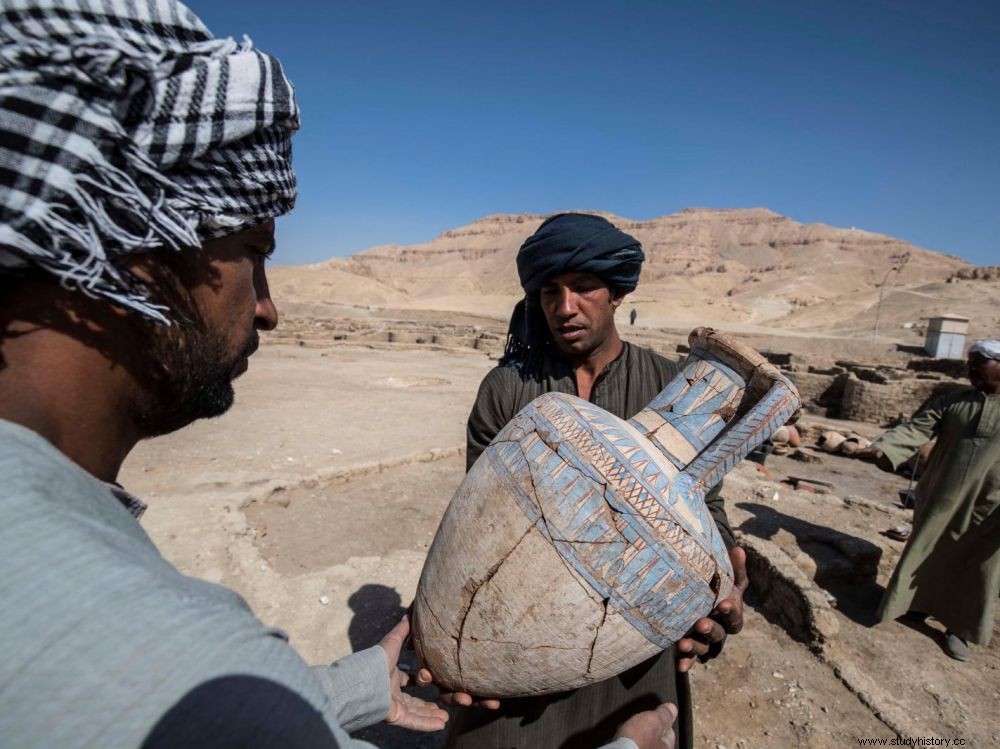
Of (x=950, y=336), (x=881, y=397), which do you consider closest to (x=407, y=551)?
(x=881, y=397)

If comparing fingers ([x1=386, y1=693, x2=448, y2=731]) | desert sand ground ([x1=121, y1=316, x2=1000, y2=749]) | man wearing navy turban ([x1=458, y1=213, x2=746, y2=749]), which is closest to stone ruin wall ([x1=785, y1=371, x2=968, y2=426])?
desert sand ground ([x1=121, y1=316, x2=1000, y2=749])

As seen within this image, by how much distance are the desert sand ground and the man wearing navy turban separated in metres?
1.18

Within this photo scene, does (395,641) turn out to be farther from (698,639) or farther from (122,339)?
(122,339)

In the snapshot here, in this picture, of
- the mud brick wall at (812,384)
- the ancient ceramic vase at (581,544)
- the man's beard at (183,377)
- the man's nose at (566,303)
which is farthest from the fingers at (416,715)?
the mud brick wall at (812,384)

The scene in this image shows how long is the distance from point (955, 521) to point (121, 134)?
489 centimetres

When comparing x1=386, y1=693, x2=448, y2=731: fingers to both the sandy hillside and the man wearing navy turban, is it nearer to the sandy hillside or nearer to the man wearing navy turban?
the man wearing navy turban

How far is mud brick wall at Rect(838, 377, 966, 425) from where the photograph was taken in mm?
10164

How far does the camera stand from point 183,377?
35.9 inches

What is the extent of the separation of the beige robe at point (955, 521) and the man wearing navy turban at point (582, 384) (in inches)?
113

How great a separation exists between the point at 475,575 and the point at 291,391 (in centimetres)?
845

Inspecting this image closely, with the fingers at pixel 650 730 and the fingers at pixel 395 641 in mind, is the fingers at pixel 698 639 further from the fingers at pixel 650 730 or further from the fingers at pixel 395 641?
the fingers at pixel 395 641

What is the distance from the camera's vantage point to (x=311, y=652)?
2900mm

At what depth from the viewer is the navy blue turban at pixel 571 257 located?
1.61 meters

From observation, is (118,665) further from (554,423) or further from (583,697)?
(583,697)
